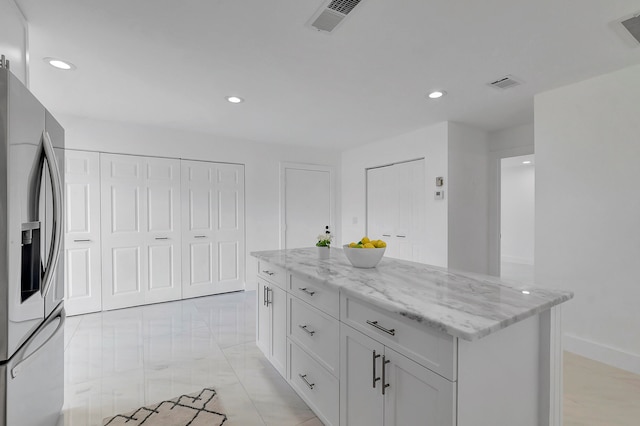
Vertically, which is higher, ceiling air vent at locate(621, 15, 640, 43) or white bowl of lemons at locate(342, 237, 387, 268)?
ceiling air vent at locate(621, 15, 640, 43)

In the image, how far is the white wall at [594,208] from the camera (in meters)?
2.44

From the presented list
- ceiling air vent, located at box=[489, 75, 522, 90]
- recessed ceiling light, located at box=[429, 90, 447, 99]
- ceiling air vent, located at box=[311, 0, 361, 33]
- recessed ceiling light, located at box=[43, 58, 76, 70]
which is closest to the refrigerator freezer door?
recessed ceiling light, located at box=[43, 58, 76, 70]

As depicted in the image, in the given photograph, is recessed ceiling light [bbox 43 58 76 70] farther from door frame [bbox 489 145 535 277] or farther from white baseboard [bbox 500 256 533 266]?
white baseboard [bbox 500 256 533 266]

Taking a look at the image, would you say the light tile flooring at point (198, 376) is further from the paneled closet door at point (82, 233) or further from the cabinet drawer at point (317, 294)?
the cabinet drawer at point (317, 294)

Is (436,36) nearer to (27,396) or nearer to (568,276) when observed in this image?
(568,276)

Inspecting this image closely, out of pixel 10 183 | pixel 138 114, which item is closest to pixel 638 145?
pixel 10 183

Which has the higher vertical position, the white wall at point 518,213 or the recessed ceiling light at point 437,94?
the recessed ceiling light at point 437,94

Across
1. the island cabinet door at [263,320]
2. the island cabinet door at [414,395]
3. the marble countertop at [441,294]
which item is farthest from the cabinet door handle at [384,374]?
the island cabinet door at [263,320]

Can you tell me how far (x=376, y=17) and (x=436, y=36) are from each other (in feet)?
1.56

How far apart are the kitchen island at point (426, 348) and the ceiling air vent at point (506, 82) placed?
191 centimetres

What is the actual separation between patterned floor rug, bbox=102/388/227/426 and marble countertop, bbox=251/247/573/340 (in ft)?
3.34

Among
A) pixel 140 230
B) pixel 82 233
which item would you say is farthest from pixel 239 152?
pixel 82 233

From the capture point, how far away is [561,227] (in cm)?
284

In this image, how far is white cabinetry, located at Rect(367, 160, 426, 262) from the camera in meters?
4.36
